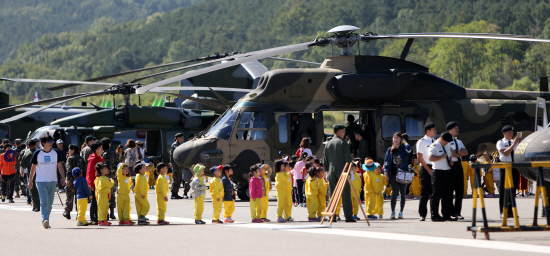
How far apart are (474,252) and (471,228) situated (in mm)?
859

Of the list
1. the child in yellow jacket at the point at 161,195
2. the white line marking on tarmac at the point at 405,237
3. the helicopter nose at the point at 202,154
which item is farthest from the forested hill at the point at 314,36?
Answer: the white line marking on tarmac at the point at 405,237

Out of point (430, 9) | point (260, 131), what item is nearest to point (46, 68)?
point (430, 9)

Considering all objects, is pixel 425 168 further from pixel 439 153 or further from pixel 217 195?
pixel 217 195

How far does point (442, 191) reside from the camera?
35.2ft

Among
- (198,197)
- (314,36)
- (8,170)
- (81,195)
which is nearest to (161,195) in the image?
(198,197)

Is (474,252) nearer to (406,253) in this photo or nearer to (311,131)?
(406,253)

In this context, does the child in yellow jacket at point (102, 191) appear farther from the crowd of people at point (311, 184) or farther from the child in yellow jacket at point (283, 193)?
A: the child in yellow jacket at point (283, 193)

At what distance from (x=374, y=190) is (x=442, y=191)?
1.42 metres

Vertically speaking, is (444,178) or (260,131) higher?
(260,131)

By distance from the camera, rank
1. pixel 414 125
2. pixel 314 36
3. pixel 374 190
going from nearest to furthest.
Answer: pixel 374 190, pixel 414 125, pixel 314 36

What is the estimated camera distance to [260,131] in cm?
1567

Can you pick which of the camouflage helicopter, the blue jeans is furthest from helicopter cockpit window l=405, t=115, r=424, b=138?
the blue jeans

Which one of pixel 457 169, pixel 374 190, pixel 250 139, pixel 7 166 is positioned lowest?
pixel 374 190

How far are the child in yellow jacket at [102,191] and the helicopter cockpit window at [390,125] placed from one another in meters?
6.72
